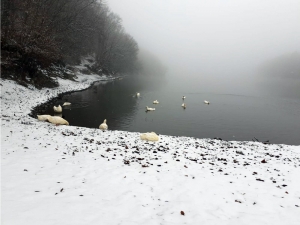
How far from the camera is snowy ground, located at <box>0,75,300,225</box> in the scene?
679 centimetres

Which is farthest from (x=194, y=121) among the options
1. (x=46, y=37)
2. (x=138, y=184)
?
(x=46, y=37)

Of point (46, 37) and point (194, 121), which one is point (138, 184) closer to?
point (194, 121)

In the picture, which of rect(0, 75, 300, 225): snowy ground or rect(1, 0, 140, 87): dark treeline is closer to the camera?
rect(0, 75, 300, 225): snowy ground

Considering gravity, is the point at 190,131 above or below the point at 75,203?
below

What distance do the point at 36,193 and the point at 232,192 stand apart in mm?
8013

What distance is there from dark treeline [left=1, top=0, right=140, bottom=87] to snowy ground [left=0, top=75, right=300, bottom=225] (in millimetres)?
23594

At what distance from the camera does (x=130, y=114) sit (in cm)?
3612

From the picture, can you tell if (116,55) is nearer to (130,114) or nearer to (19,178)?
(130,114)

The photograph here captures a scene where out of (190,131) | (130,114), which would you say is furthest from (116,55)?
(190,131)

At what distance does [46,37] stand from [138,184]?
121 ft

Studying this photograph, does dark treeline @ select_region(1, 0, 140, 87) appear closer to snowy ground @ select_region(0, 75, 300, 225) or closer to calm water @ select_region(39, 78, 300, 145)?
calm water @ select_region(39, 78, 300, 145)

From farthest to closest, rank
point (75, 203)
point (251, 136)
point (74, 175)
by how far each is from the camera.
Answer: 1. point (251, 136)
2. point (74, 175)
3. point (75, 203)

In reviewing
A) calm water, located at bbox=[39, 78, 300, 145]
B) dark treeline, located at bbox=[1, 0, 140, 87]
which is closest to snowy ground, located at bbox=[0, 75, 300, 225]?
calm water, located at bbox=[39, 78, 300, 145]

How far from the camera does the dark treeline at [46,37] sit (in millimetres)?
33281
